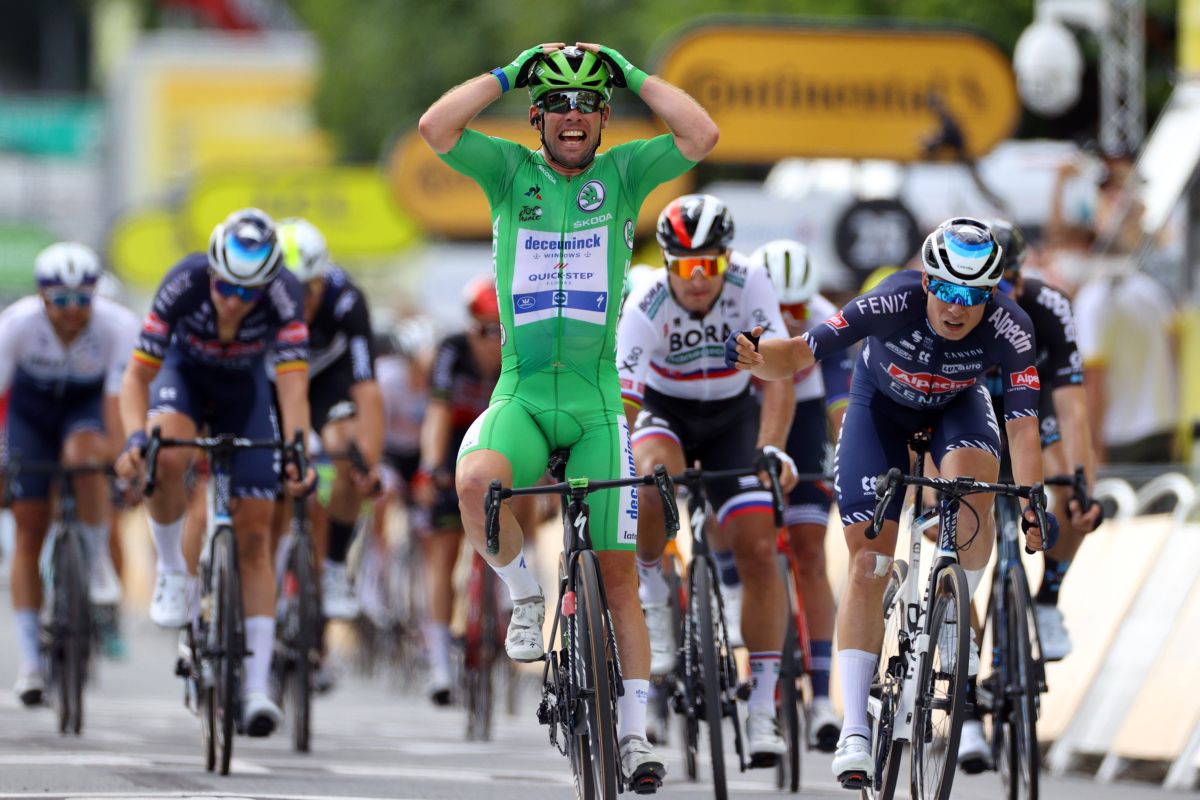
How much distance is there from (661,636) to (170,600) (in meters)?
2.21

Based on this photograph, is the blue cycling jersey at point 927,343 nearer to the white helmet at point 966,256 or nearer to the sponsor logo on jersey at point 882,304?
the sponsor logo on jersey at point 882,304

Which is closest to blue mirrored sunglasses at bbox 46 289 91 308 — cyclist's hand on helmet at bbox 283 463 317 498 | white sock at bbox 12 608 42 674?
white sock at bbox 12 608 42 674

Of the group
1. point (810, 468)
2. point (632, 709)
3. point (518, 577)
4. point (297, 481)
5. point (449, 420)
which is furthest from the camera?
point (449, 420)

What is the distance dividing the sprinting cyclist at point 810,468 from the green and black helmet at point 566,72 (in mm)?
2942

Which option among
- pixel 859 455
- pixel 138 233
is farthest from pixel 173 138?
pixel 859 455

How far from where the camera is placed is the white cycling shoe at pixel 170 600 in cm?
1096

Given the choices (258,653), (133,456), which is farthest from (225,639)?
(133,456)

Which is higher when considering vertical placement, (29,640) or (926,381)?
(926,381)

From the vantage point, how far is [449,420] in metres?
14.4

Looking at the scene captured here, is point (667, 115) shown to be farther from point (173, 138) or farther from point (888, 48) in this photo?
point (173, 138)

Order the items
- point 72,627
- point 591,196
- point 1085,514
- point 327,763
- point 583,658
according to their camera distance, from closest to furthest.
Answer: point 583,658 → point 591,196 → point 1085,514 → point 327,763 → point 72,627

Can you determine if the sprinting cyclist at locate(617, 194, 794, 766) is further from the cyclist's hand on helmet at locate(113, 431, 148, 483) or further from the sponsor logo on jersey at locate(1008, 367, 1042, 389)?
the cyclist's hand on helmet at locate(113, 431, 148, 483)

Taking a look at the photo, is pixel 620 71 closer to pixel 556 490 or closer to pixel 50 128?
pixel 556 490

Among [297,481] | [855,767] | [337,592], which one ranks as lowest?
[855,767]
